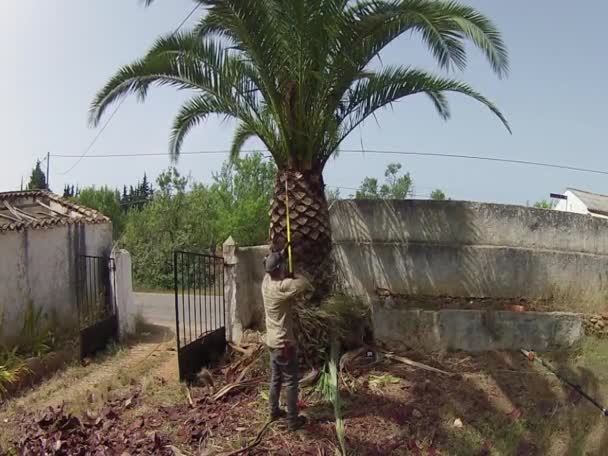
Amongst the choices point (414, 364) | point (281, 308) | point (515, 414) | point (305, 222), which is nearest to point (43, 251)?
point (305, 222)

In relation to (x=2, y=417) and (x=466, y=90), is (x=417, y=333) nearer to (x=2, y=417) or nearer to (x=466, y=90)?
(x=466, y=90)

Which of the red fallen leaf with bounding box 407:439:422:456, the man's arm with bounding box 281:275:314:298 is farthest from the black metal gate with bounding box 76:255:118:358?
the red fallen leaf with bounding box 407:439:422:456

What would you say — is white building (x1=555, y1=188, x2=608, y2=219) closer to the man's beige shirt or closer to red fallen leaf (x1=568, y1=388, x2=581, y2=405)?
red fallen leaf (x1=568, y1=388, x2=581, y2=405)

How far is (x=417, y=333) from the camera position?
21.4 feet

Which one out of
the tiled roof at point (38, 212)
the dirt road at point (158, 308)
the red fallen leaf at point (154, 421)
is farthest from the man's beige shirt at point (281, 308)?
the dirt road at point (158, 308)

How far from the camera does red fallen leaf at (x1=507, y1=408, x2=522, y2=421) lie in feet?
17.5

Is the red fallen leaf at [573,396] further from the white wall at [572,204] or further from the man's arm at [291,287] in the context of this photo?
the white wall at [572,204]

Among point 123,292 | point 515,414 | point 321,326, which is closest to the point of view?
point 515,414

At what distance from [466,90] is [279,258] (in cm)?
324

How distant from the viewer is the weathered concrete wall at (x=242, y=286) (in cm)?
730

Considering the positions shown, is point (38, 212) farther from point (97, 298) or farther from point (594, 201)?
point (594, 201)

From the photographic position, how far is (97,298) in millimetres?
9641

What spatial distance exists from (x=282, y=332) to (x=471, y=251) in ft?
11.6

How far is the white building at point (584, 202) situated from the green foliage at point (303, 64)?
15.3 m
